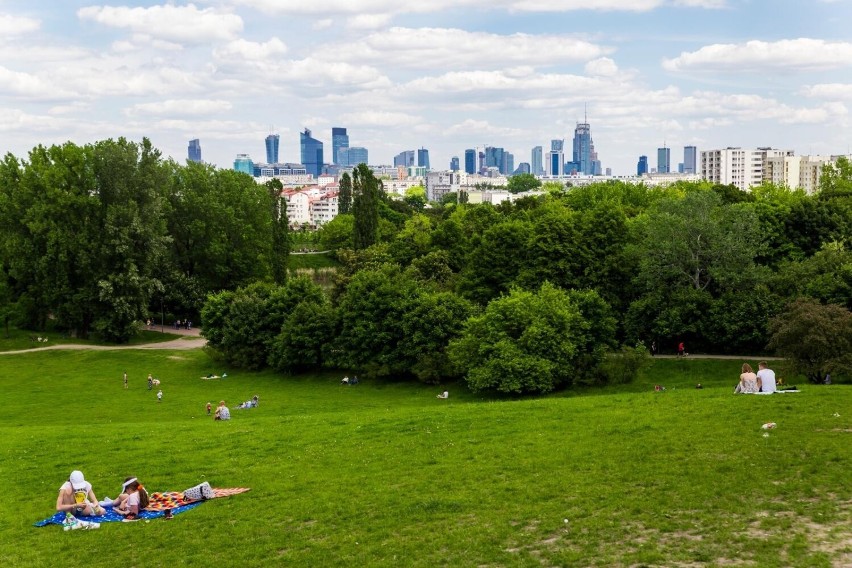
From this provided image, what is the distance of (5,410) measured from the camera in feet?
150

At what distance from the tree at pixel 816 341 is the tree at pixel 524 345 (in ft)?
34.2

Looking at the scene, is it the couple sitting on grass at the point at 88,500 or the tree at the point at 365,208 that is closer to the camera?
the couple sitting on grass at the point at 88,500

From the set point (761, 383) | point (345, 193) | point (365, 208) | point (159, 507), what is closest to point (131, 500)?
point (159, 507)

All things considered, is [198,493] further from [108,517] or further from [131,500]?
[108,517]

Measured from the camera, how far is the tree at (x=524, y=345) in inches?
1777

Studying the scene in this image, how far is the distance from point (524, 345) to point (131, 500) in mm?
29420

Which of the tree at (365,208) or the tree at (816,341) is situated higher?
the tree at (365,208)

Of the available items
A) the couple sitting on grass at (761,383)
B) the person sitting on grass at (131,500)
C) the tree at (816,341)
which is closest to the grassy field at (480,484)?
the person sitting on grass at (131,500)

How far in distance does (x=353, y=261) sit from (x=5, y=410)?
136 ft

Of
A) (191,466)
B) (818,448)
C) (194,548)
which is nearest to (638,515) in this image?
(818,448)

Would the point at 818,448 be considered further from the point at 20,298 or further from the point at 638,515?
the point at 20,298

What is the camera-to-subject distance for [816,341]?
40.3 m

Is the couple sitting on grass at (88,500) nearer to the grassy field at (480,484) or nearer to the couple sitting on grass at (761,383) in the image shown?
the grassy field at (480,484)

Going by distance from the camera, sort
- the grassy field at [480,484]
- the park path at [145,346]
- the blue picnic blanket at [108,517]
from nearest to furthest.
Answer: the grassy field at [480,484]
the blue picnic blanket at [108,517]
the park path at [145,346]
